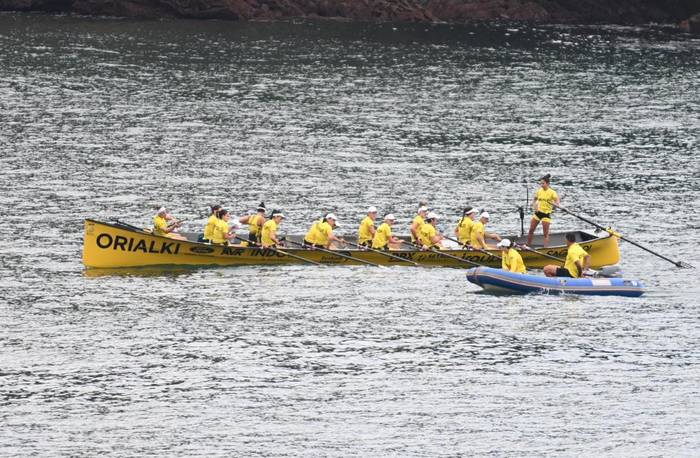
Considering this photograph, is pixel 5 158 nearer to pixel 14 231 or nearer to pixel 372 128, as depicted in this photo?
pixel 14 231

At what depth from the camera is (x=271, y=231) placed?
172ft

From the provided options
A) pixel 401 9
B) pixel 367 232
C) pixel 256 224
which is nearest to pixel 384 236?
pixel 367 232

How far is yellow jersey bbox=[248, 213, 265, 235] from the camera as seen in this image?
53.1 meters

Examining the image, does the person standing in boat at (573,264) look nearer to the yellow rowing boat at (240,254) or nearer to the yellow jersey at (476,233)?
the yellow rowing boat at (240,254)

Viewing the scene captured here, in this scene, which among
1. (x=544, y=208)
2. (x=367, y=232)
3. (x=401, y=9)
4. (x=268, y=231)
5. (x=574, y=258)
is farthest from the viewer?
(x=401, y=9)

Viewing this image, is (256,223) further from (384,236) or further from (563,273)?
(563,273)

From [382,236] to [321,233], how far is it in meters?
2.21

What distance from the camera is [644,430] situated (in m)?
39.1

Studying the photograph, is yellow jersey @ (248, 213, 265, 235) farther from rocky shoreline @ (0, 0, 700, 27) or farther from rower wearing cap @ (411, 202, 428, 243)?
rocky shoreline @ (0, 0, 700, 27)

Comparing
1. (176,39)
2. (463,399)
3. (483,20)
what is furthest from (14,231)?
(483,20)

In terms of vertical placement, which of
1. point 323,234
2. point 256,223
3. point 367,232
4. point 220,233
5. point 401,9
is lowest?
point 220,233

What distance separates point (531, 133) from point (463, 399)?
43.4 metres

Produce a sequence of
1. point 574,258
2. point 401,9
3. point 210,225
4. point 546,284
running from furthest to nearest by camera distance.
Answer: point 401,9 < point 210,225 < point 574,258 < point 546,284

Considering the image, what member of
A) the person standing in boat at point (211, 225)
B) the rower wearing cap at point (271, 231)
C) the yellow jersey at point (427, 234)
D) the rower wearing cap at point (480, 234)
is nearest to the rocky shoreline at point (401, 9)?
the person standing in boat at point (211, 225)
